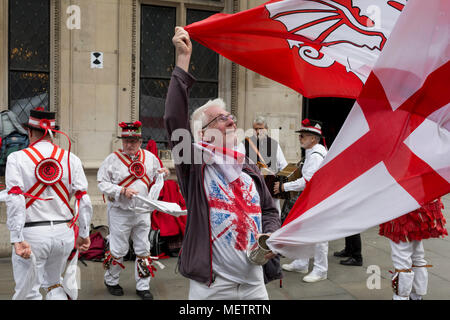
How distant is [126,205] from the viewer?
532 cm

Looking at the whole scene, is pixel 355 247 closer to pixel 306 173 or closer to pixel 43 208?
pixel 306 173

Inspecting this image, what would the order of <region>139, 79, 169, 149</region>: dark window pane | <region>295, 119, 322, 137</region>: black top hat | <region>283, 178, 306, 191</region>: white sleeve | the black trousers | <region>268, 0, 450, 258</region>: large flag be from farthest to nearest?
<region>139, 79, 169, 149</region>: dark window pane, the black trousers, <region>295, 119, 322, 137</region>: black top hat, <region>283, 178, 306, 191</region>: white sleeve, <region>268, 0, 450, 258</region>: large flag

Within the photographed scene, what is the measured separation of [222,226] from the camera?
2.65m

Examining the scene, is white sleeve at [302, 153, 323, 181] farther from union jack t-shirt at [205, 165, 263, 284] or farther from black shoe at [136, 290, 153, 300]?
union jack t-shirt at [205, 165, 263, 284]

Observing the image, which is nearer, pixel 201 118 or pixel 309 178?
pixel 201 118

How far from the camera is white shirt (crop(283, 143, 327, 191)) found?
5.80 meters

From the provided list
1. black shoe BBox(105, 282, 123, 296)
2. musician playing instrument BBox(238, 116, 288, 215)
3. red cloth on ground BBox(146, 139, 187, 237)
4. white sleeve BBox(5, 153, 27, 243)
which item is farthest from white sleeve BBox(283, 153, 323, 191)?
white sleeve BBox(5, 153, 27, 243)

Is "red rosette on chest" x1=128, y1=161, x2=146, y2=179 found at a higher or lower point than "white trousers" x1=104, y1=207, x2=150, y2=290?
higher

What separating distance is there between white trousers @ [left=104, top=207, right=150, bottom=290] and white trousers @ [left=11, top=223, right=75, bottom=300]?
1283 millimetres

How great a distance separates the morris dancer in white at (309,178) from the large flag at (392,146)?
3.31 meters

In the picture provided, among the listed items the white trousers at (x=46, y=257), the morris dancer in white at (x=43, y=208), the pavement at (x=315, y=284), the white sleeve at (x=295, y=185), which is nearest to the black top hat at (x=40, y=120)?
the morris dancer in white at (x=43, y=208)

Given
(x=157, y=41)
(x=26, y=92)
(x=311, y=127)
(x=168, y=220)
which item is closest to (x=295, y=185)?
(x=311, y=127)

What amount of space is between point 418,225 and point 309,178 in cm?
163

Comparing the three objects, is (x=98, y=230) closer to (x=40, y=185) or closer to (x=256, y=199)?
(x=40, y=185)
